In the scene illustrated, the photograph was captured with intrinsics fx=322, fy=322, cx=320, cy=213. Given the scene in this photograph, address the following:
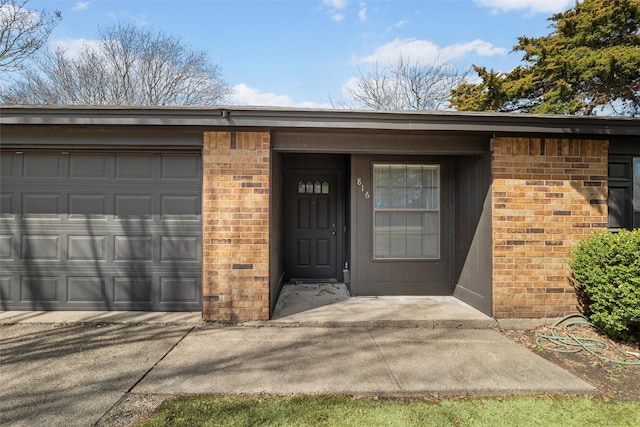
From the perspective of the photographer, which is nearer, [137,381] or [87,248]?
[137,381]

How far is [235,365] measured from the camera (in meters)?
3.08

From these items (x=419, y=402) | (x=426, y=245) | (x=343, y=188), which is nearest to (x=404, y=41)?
(x=343, y=188)

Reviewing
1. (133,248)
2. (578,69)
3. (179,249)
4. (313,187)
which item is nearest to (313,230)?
(313,187)

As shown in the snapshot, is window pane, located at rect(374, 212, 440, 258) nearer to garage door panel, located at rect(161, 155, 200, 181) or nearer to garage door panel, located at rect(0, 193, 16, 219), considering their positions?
garage door panel, located at rect(161, 155, 200, 181)

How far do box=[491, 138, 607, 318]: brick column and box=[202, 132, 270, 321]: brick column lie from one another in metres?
3.10

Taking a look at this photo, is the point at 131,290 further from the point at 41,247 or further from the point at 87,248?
the point at 41,247

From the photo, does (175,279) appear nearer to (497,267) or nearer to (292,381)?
(292,381)

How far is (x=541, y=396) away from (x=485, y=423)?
0.76m

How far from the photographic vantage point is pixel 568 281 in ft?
14.2

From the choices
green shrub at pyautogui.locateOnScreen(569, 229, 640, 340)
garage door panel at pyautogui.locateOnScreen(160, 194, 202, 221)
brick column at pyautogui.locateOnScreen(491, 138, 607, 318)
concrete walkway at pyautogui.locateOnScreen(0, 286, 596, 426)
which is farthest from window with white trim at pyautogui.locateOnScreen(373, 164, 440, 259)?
garage door panel at pyautogui.locateOnScreen(160, 194, 202, 221)

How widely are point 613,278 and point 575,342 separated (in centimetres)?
83

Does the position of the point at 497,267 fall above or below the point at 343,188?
below

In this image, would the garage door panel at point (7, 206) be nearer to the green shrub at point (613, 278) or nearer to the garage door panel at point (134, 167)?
the garage door panel at point (134, 167)

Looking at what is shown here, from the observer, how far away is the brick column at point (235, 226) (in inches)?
164
